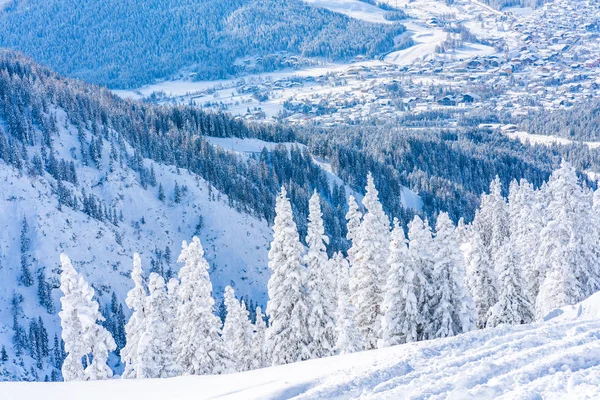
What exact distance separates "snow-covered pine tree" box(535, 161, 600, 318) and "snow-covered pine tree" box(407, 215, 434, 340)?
9316 mm

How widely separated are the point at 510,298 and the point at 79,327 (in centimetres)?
2710

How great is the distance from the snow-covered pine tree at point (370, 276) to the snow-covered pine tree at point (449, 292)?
3839 millimetres

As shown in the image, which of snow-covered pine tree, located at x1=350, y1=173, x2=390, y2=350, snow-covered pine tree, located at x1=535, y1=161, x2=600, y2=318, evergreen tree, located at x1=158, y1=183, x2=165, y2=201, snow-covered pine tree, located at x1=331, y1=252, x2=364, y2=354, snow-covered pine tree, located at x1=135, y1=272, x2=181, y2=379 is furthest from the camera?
evergreen tree, located at x1=158, y1=183, x2=165, y2=201

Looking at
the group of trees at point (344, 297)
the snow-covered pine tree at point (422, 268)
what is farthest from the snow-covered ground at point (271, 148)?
the snow-covered pine tree at point (422, 268)

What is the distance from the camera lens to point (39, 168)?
107 m

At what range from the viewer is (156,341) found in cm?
3294

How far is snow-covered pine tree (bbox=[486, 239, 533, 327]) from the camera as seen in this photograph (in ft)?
120

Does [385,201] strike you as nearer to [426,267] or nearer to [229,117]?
[229,117]

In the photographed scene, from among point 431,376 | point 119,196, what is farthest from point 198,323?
point 119,196

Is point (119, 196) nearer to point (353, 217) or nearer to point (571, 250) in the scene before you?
point (353, 217)

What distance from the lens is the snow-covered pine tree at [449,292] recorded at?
32469 mm

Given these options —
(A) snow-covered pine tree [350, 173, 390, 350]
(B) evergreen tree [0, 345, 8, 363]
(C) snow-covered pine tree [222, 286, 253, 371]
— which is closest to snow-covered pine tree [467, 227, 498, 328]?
(A) snow-covered pine tree [350, 173, 390, 350]

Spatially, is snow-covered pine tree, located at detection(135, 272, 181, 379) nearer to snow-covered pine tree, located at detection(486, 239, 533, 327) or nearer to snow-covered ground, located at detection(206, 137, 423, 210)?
snow-covered pine tree, located at detection(486, 239, 533, 327)

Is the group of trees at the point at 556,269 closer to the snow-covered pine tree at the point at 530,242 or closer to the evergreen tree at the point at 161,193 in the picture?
the snow-covered pine tree at the point at 530,242
